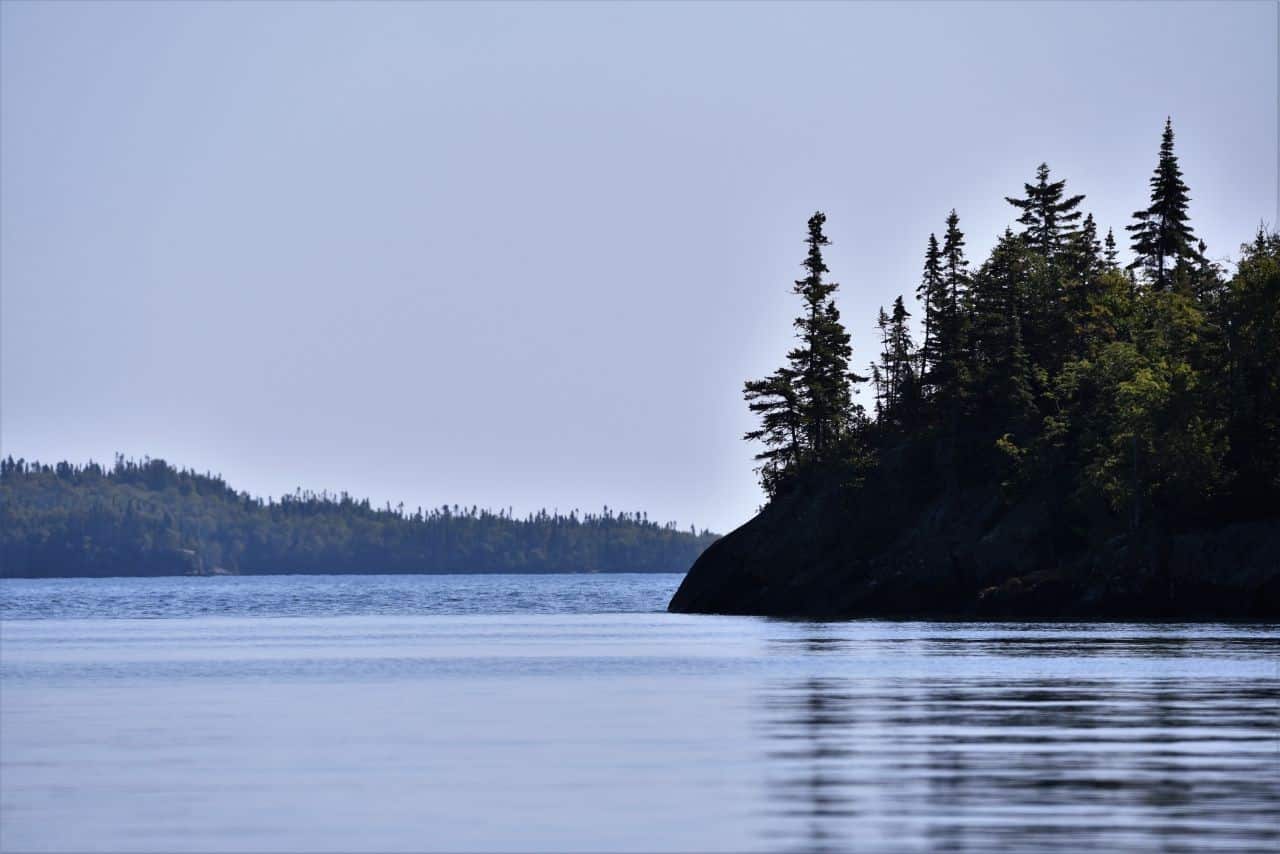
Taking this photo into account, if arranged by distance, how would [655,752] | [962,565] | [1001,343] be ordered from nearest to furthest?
[655,752] < [962,565] < [1001,343]

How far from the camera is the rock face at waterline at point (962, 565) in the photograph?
96.7 meters

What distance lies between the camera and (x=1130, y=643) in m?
66.5

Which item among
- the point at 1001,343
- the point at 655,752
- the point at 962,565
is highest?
the point at 1001,343

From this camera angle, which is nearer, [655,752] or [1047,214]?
[655,752]

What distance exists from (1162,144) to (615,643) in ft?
287

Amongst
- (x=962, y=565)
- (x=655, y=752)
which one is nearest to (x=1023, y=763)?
(x=655, y=752)

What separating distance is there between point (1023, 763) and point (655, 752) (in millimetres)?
6082

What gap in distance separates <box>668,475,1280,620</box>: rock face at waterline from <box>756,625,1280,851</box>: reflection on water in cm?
5242

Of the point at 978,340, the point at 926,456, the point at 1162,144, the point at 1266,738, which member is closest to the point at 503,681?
the point at 1266,738

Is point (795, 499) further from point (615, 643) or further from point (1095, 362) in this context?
point (615, 643)

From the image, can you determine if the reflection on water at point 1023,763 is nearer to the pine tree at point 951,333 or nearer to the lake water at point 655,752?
the lake water at point 655,752

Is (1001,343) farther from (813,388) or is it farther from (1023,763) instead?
(1023,763)

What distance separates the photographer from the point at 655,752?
2975 centimetres

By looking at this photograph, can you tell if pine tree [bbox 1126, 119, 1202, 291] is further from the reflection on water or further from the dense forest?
the reflection on water
